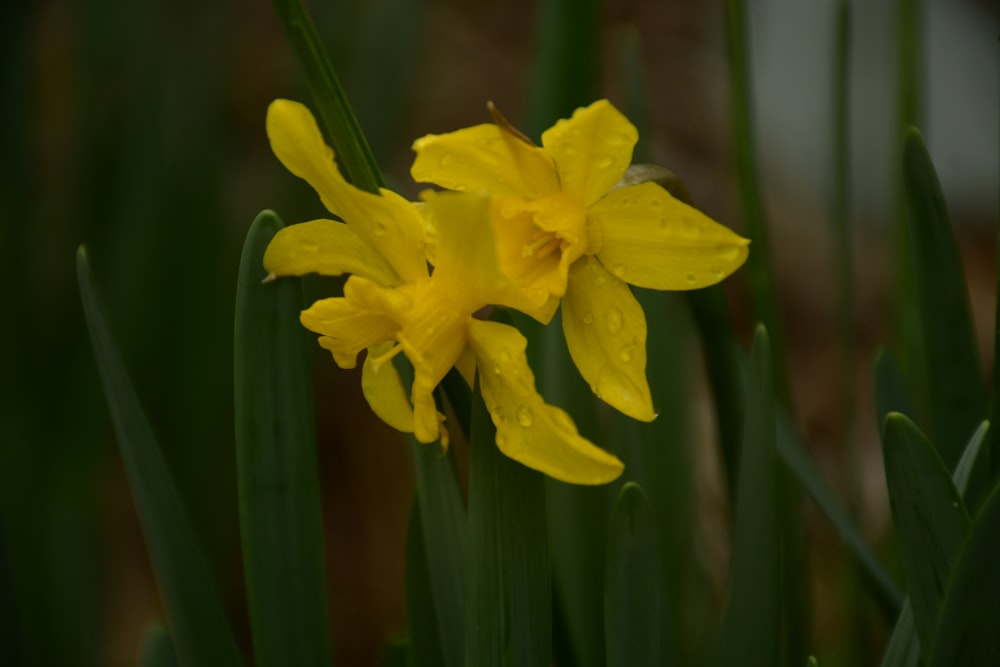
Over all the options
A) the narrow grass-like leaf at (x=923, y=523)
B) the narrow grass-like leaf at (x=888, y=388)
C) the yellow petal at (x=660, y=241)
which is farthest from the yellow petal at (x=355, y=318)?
the narrow grass-like leaf at (x=888, y=388)

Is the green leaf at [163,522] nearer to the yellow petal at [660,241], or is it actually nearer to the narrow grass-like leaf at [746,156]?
the yellow petal at [660,241]

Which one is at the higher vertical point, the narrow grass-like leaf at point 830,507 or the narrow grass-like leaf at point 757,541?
the narrow grass-like leaf at point 757,541

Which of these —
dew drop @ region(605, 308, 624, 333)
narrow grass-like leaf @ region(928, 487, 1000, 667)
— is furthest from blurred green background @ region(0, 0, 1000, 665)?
narrow grass-like leaf @ region(928, 487, 1000, 667)

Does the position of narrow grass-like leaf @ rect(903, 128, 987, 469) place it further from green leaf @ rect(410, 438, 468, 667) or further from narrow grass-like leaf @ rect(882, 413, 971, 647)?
green leaf @ rect(410, 438, 468, 667)

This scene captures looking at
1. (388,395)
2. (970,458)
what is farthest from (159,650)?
(970,458)

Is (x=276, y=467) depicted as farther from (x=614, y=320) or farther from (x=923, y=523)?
(x=923, y=523)

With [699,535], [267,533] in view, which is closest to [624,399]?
[267,533]
